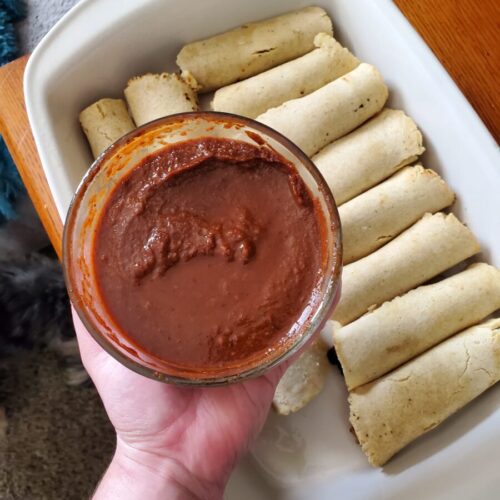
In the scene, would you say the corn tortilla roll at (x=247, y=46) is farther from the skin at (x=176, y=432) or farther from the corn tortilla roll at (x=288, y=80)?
the skin at (x=176, y=432)

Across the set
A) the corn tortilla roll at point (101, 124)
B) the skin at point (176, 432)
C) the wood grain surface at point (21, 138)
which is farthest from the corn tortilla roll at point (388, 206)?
the wood grain surface at point (21, 138)

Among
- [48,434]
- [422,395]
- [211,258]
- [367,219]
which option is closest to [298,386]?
[422,395]

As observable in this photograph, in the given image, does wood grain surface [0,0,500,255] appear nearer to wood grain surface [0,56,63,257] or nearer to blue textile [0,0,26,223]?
wood grain surface [0,56,63,257]

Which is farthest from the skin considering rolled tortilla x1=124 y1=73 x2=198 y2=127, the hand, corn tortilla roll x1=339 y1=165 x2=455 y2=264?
rolled tortilla x1=124 y1=73 x2=198 y2=127

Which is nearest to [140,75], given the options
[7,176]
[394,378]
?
[7,176]

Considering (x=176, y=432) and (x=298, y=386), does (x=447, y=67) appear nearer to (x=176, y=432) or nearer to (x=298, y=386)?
(x=298, y=386)
